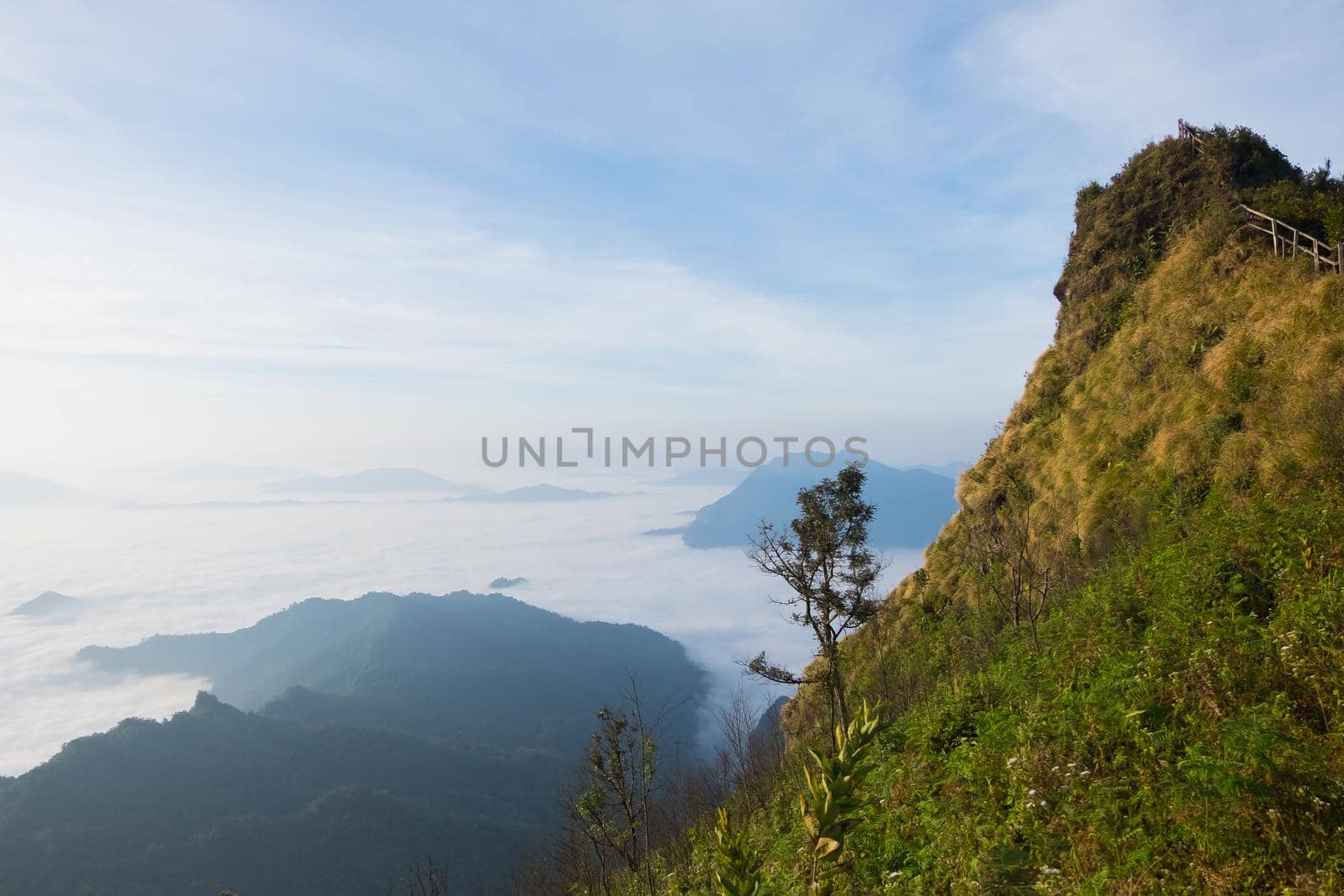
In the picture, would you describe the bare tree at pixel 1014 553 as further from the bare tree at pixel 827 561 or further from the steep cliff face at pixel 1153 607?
the bare tree at pixel 827 561

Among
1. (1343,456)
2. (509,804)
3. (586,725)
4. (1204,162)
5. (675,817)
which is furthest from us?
(586,725)

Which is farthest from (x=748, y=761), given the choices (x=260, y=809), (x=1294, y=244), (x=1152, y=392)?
(x=260, y=809)

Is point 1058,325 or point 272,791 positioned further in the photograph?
point 272,791

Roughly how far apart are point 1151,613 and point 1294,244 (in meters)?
16.7

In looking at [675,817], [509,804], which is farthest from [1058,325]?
[509,804]

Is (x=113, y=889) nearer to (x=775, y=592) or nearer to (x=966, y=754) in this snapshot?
(x=775, y=592)

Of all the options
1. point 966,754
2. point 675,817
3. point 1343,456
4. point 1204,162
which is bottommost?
point 675,817

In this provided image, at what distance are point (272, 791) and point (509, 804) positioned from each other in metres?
41.7

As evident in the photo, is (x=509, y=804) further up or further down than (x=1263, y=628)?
further down

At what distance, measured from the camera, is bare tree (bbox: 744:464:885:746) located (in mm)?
20594

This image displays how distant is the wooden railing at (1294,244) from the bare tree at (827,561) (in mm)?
13957

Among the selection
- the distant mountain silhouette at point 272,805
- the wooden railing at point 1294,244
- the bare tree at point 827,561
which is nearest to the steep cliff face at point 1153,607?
the wooden railing at point 1294,244

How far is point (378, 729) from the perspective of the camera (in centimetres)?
13588

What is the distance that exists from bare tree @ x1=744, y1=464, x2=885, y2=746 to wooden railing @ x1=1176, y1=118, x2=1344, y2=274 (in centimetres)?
1396
